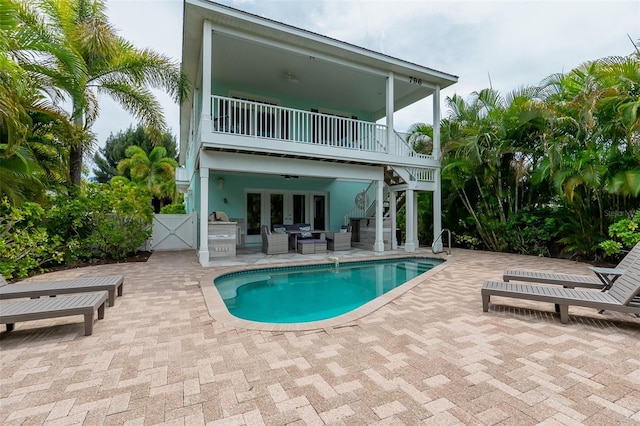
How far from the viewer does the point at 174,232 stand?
1271 cm

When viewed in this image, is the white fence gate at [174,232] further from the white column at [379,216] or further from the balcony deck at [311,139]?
the white column at [379,216]

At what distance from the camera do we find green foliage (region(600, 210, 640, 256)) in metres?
7.60

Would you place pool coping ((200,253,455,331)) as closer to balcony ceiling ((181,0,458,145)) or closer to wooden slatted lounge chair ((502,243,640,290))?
wooden slatted lounge chair ((502,243,640,290))

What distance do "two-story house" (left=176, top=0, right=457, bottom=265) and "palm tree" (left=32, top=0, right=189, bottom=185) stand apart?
1.12m

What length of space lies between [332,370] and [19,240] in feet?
25.4

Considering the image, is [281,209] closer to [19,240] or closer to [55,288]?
[19,240]

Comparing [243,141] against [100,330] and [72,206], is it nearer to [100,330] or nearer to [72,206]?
[72,206]

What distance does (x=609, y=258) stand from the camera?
29.6 ft

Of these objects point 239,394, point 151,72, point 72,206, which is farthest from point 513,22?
point 72,206

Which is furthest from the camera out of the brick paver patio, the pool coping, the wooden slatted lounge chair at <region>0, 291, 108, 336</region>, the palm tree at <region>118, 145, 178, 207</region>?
the palm tree at <region>118, 145, 178, 207</region>

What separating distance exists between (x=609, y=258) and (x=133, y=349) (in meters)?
12.2

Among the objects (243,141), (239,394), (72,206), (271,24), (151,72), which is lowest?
(239,394)

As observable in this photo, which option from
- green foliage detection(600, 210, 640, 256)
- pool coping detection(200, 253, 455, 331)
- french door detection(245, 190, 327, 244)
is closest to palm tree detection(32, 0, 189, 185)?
french door detection(245, 190, 327, 244)

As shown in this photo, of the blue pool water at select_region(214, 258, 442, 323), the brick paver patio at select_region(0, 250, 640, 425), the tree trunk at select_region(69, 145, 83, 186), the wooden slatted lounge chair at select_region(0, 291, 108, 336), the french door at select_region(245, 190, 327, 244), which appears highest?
the tree trunk at select_region(69, 145, 83, 186)
